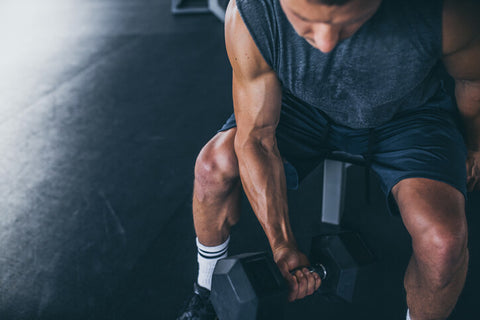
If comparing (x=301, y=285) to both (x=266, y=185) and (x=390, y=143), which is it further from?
(x=390, y=143)

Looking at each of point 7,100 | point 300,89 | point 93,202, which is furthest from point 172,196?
point 7,100

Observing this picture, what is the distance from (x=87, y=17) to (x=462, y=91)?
379 cm

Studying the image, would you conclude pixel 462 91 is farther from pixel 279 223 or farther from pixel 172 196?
pixel 172 196

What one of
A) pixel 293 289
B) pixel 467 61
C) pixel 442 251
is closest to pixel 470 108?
pixel 467 61

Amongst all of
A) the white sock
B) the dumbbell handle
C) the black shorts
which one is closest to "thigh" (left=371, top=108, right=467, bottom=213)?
the black shorts

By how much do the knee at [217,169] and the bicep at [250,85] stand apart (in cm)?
7

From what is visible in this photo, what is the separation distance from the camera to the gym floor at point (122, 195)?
4.00ft

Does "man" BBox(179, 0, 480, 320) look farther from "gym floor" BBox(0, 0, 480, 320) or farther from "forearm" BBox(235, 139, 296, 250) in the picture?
"gym floor" BBox(0, 0, 480, 320)

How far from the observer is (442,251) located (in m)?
0.78

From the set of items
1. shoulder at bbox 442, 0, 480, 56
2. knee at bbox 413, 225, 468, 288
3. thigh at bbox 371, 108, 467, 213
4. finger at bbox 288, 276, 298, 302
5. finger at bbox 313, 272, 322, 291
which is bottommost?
finger at bbox 313, 272, 322, 291

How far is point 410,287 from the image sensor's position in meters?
0.88

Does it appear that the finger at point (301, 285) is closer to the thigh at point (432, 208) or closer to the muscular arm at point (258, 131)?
the muscular arm at point (258, 131)

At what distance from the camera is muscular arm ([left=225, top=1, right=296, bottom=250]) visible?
92 cm

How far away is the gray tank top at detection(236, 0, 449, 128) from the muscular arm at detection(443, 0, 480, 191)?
2 cm
